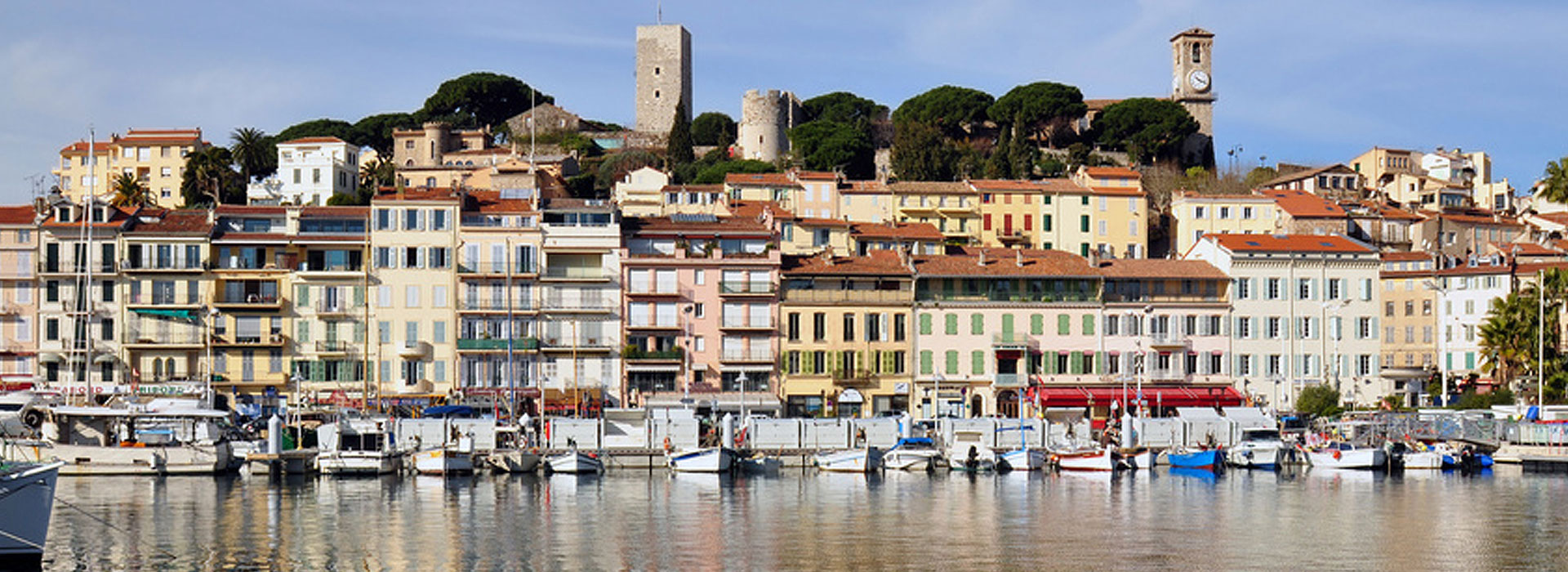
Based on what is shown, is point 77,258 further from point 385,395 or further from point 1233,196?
point 1233,196

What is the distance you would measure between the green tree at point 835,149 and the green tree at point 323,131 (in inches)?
1702

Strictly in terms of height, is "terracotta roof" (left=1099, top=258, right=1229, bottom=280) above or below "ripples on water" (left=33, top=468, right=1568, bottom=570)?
above

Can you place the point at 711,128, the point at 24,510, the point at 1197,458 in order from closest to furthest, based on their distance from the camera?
the point at 24,510 < the point at 1197,458 < the point at 711,128

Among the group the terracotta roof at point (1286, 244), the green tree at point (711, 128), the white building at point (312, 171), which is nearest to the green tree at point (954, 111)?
the green tree at point (711, 128)

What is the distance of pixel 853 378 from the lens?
274 feet

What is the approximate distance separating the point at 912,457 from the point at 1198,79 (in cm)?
9986

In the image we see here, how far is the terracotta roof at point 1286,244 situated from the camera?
87250 mm

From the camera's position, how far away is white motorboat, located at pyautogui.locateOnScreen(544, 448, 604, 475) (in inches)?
2643

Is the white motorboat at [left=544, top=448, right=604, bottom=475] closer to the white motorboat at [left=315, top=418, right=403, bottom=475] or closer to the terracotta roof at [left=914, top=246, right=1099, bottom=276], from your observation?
the white motorboat at [left=315, top=418, right=403, bottom=475]

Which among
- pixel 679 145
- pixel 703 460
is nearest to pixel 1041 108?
pixel 679 145

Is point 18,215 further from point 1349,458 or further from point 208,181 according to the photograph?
point 1349,458

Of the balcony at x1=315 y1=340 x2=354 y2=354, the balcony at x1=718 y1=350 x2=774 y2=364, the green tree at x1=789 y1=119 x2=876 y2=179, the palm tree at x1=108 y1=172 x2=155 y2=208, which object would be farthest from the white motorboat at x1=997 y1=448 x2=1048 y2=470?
the green tree at x1=789 y1=119 x2=876 y2=179

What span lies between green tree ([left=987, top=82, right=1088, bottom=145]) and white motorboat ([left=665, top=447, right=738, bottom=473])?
83043 millimetres

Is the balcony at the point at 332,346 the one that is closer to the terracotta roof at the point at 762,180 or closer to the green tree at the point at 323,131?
the terracotta roof at the point at 762,180
